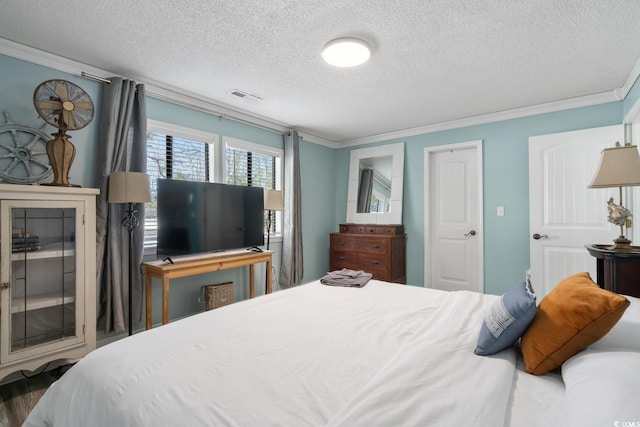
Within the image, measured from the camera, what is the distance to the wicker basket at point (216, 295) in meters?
3.19

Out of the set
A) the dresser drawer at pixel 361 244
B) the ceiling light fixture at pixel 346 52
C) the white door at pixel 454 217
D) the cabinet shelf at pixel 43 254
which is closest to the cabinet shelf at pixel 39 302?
the cabinet shelf at pixel 43 254

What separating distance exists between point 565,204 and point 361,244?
7.90 ft

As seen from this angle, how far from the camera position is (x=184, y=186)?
116 inches

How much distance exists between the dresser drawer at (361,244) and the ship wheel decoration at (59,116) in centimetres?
328

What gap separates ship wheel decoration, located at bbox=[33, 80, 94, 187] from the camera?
2.16 metres

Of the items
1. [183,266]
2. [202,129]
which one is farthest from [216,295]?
[202,129]

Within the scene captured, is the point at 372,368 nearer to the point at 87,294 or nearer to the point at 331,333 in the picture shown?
the point at 331,333

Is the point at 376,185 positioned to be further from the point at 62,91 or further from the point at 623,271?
the point at 62,91

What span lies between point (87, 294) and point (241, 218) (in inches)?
61.5

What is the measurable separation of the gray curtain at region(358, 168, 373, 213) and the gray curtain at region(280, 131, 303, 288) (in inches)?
44.0

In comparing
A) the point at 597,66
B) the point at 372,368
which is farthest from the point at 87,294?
the point at 597,66

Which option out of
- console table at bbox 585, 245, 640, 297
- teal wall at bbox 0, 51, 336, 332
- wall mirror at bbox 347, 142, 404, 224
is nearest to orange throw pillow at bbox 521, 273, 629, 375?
console table at bbox 585, 245, 640, 297

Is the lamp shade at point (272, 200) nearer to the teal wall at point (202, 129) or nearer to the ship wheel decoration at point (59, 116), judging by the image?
the teal wall at point (202, 129)

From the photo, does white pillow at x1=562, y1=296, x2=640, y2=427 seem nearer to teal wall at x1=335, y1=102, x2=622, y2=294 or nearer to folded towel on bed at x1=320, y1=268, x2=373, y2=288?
folded towel on bed at x1=320, y1=268, x2=373, y2=288
